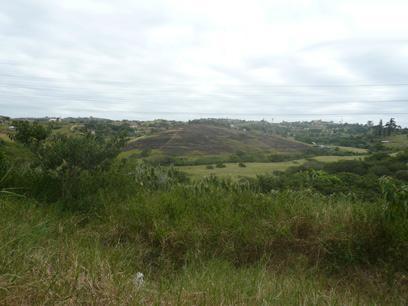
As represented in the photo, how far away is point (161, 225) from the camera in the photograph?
520 centimetres

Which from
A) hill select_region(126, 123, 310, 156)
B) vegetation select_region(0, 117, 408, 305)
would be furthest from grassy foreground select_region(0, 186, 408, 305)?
hill select_region(126, 123, 310, 156)

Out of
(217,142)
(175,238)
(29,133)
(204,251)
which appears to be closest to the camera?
(204,251)

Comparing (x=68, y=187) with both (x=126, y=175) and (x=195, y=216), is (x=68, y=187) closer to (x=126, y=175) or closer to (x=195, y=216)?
(x=126, y=175)

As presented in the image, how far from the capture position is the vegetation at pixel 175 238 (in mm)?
2879

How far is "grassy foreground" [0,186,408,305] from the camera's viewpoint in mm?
2779

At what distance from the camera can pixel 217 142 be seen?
134ft

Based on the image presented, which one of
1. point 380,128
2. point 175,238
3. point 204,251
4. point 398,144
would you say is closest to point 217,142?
point 398,144

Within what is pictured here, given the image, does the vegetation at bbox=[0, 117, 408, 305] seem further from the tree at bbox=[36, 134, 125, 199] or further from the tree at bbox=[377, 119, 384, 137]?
the tree at bbox=[377, 119, 384, 137]

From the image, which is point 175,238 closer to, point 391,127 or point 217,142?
point 217,142

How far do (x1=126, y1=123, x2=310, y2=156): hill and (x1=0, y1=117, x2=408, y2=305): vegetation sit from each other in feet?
95.7

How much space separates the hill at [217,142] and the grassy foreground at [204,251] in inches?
1196

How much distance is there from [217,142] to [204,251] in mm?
36053

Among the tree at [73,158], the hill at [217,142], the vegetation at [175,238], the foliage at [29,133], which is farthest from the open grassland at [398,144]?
the foliage at [29,133]

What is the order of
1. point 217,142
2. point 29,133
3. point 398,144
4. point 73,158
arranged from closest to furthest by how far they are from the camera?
point 73,158 < point 29,133 < point 398,144 < point 217,142
